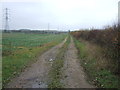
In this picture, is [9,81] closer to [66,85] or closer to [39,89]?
[39,89]

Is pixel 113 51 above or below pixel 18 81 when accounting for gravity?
above

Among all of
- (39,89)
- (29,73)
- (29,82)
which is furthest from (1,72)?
(39,89)

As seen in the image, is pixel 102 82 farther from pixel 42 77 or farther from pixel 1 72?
pixel 1 72

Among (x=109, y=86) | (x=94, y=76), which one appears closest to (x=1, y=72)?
(x=94, y=76)

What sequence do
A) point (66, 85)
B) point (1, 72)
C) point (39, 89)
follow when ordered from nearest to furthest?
point (39, 89) < point (66, 85) < point (1, 72)

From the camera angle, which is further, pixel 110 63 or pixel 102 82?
pixel 110 63

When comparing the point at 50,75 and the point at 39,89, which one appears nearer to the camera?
the point at 39,89

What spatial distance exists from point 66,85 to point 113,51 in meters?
3.90

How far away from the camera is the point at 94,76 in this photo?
9289mm

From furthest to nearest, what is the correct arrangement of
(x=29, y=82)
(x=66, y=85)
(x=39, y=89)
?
(x=29, y=82), (x=66, y=85), (x=39, y=89)

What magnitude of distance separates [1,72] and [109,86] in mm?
5972

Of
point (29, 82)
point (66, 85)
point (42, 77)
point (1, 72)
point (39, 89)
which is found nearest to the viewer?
point (39, 89)

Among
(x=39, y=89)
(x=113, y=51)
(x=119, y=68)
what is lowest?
(x=39, y=89)

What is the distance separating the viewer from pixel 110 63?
1048 cm
